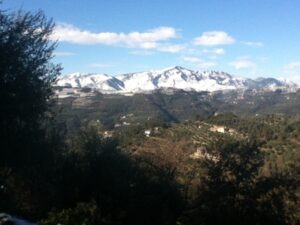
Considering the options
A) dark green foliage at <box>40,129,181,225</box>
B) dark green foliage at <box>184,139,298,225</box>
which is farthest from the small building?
dark green foliage at <box>184,139,298,225</box>

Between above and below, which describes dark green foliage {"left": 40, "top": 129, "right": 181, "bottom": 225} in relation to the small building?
above

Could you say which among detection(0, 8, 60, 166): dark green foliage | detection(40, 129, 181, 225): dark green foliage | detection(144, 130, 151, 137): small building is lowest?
detection(144, 130, 151, 137): small building

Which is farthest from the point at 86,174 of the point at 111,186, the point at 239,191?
the point at 239,191

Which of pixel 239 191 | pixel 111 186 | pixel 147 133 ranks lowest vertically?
pixel 147 133

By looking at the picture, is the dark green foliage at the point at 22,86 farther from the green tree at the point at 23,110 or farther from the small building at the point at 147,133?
the small building at the point at 147,133

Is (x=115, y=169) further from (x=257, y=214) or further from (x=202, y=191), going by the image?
(x=257, y=214)

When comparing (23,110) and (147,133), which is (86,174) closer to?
(23,110)

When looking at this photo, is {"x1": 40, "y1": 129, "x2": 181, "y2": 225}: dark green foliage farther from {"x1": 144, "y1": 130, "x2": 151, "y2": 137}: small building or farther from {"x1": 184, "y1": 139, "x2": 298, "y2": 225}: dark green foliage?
{"x1": 144, "y1": 130, "x2": 151, "y2": 137}: small building

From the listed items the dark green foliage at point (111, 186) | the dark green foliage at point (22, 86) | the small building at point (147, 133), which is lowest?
the small building at point (147, 133)

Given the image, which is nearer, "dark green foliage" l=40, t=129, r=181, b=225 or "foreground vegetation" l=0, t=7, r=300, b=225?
"foreground vegetation" l=0, t=7, r=300, b=225

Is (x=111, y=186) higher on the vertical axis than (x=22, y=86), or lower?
lower

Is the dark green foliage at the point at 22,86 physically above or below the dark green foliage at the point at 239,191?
above

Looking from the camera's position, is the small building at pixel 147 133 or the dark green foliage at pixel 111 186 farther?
the small building at pixel 147 133

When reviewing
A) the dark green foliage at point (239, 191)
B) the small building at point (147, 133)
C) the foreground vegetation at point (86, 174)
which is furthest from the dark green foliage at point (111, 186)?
the small building at point (147, 133)
